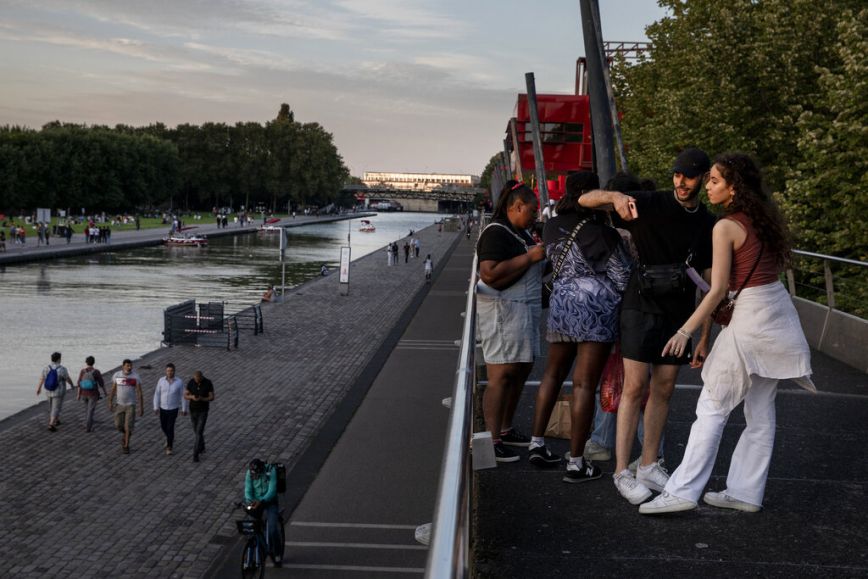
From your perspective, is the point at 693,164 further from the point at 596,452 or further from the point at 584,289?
the point at 596,452

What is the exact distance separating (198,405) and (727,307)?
13274mm

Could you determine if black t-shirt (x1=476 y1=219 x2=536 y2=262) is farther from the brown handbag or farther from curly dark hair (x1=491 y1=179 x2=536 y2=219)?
the brown handbag

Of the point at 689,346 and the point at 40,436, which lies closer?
the point at 689,346

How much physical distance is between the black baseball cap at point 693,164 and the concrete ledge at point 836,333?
610cm

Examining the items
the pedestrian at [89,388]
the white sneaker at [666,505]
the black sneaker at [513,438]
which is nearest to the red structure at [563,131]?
the pedestrian at [89,388]

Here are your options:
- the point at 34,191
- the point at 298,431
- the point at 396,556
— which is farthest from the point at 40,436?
the point at 34,191

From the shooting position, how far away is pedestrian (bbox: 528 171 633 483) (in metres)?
5.33

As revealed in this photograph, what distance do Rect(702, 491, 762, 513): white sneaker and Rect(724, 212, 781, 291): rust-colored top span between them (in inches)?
40.8

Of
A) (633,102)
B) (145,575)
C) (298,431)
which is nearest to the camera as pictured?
(145,575)

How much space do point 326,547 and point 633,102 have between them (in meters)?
40.1

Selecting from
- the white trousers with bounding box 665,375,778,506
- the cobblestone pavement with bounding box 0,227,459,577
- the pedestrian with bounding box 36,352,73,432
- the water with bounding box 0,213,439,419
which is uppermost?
the white trousers with bounding box 665,375,778,506

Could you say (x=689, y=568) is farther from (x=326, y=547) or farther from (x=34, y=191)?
(x=34, y=191)

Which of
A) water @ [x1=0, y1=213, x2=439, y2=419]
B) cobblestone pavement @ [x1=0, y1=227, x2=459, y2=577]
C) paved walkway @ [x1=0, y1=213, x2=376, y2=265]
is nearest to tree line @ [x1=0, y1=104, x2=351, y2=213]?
paved walkway @ [x1=0, y1=213, x2=376, y2=265]

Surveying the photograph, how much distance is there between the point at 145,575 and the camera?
11.3 meters
